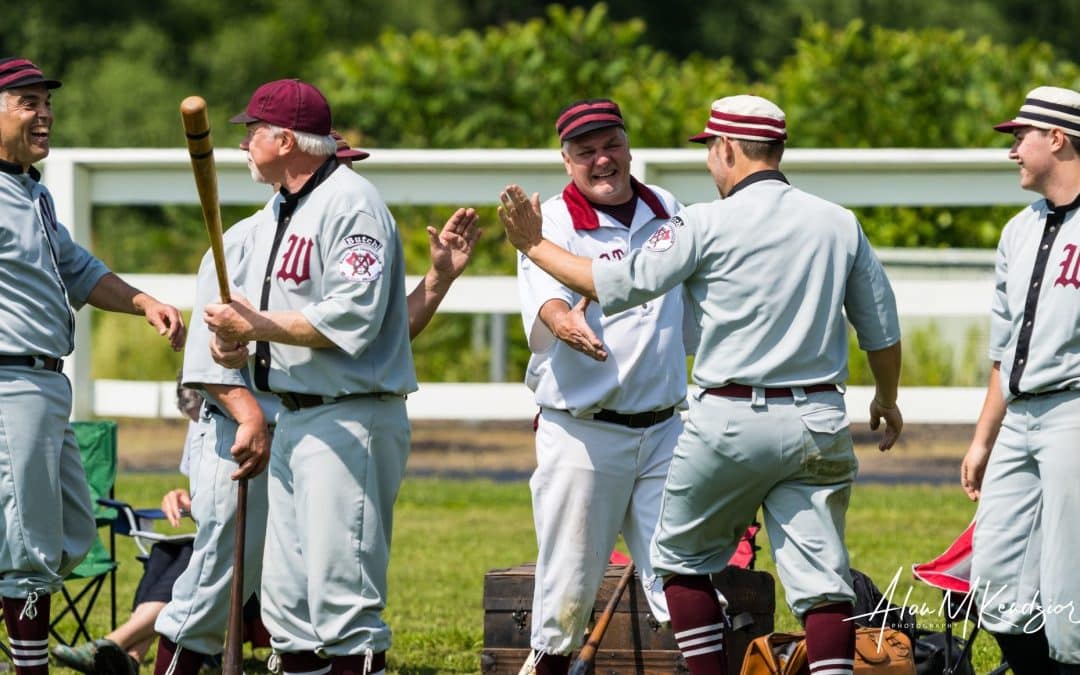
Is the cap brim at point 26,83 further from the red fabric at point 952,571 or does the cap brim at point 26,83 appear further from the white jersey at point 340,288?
the red fabric at point 952,571

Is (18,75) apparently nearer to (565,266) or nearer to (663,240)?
(565,266)

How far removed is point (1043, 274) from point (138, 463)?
9.07m

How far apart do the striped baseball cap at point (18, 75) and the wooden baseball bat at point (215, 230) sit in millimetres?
993

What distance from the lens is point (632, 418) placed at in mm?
6711

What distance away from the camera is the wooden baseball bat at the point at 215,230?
18.7 ft

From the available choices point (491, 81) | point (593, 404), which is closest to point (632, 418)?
point (593, 404)

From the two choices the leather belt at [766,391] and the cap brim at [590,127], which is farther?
the cap brim at [590,127]

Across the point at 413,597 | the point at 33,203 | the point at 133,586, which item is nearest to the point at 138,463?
the point at 133,586

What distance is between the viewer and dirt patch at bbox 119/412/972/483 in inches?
536

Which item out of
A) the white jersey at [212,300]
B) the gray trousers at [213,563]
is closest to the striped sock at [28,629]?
the gray trousers at [213,563]

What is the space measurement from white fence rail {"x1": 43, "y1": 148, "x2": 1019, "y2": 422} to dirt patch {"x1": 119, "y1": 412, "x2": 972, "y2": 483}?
0.77m

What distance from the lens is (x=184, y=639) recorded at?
22.3 feet

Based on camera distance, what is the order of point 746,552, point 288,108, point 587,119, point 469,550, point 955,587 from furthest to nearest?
point 469,550 < point 746,552 < point 955,587 < point 587,119 < point 288,108

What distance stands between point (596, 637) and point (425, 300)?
136cm
